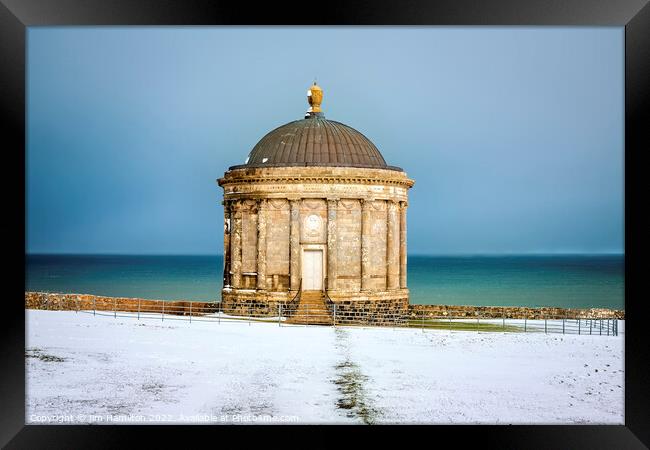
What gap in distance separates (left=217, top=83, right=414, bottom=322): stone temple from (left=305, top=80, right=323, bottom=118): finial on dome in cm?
175

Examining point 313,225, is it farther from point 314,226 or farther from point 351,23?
point 351,23

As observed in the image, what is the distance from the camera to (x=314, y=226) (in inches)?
1315

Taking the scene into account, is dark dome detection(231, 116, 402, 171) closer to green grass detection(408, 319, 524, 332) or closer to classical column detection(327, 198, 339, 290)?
classical column detection(327, 198, 339, 290)

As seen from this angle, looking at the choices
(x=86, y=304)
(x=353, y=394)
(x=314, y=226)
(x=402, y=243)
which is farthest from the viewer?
(x=86, y=304)

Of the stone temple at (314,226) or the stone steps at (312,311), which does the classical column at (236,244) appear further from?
the stone steps at (312,311)

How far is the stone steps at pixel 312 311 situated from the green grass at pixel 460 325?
362 centimetres

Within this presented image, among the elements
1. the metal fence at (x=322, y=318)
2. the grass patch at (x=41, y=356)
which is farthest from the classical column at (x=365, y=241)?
the grass patch at (x=41, y=356)

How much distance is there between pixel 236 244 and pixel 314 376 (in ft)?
52.2

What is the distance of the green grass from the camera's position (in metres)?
30.4

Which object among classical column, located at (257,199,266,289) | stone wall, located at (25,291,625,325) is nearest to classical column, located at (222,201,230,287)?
stone wall, located at (25,291,625,325)

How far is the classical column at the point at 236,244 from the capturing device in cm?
3441

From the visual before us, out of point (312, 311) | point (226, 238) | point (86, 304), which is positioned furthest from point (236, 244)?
point (86, 304)
